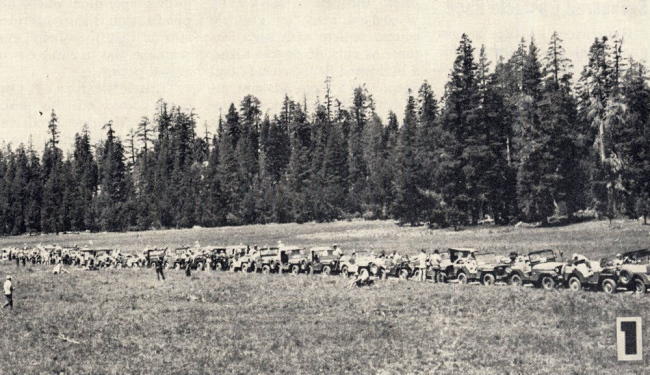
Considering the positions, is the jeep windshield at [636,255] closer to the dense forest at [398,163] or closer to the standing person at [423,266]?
the standing person at [423,266]

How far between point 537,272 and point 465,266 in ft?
12.5

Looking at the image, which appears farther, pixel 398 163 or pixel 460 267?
pixel 398 163

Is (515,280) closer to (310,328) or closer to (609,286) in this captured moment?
(609,286)

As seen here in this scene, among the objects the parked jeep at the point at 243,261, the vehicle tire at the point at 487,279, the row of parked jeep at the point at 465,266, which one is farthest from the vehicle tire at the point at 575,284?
the parked jeep at the point at 243,261

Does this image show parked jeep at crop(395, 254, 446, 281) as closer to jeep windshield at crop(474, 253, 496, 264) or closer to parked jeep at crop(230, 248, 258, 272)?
jeep windshield at crop(474, 253, 496, 264)

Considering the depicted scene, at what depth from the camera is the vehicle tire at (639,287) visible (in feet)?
75.2

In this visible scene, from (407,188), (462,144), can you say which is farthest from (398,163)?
(462,144)

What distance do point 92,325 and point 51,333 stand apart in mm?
1459

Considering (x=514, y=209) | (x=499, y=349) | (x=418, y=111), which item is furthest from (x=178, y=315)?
(x=418, y=111)

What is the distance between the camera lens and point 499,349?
53.2 ft

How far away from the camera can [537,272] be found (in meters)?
26.2

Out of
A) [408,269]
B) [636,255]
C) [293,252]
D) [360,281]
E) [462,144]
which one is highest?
[462,144]

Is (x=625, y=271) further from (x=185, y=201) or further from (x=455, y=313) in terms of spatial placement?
(x=185, y=201)

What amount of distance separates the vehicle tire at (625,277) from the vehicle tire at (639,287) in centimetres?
24
